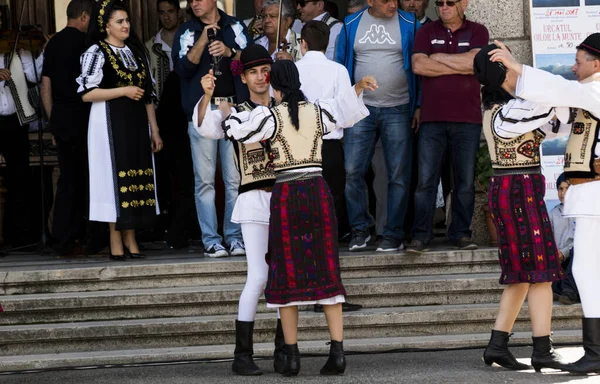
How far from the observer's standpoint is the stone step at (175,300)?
8234 mm

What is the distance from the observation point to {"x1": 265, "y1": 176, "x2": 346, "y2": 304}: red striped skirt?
6.81 metres

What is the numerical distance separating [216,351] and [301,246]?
1.33m

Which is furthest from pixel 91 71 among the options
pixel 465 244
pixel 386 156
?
pixel 465 244

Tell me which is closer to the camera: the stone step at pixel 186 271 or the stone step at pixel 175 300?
the stone step at pixel 175 300

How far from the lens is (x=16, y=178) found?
10.6 m

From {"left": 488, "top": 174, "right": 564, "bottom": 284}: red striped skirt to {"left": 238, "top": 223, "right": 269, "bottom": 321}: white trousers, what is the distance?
147 centimetres

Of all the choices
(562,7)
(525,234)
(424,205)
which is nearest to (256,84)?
(525,234)

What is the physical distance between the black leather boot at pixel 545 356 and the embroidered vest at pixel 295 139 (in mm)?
1764

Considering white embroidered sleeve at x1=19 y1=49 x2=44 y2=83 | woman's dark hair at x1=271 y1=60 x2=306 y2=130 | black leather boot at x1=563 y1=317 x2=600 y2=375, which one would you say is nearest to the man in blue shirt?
white embroidered sleeve at x1=19 y1=49 x2=44 y2=83

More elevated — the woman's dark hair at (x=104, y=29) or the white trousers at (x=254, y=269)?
the woman's dark hair at (x=104, y=29)

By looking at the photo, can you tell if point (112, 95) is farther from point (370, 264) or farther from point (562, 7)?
point (562, 7)

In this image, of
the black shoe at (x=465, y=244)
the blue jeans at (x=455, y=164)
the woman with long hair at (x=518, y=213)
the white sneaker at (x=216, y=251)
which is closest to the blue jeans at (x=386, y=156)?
the blue jeans at (x=455, y=164)

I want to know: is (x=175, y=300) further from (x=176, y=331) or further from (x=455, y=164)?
(x=455, y=164)

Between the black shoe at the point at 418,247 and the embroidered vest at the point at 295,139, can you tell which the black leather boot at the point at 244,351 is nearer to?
the embroidered vest at the point at 295,139
